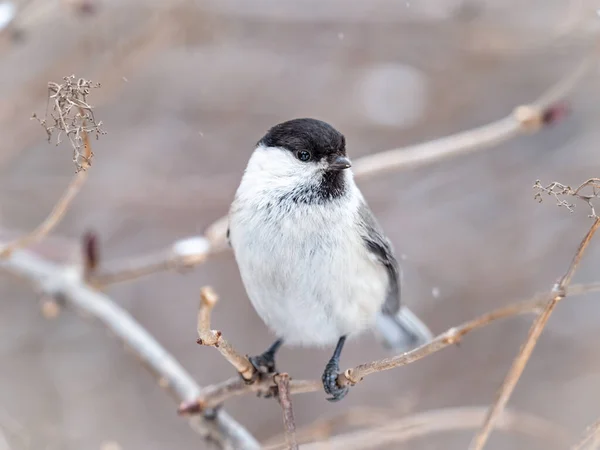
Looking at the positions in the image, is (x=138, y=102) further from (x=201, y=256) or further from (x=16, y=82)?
(x=201, y=256)

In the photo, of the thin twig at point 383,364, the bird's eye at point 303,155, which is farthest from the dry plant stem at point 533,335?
the bird's eye at point 303,155

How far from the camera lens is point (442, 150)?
2303mm

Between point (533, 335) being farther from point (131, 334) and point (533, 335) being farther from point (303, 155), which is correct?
point (131, 334)

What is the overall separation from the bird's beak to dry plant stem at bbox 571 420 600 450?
0.99 metres

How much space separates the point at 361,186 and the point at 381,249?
1584mm

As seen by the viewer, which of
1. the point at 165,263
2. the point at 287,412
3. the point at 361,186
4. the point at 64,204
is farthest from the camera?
the point at 361,186

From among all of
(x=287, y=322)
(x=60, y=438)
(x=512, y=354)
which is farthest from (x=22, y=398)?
(x=512, y=354)

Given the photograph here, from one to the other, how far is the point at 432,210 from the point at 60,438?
2.32m

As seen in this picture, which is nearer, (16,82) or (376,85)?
(16,82)

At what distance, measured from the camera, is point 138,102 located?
12.8 ft

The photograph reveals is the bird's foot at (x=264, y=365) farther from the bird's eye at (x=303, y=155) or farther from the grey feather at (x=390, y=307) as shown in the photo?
the bird's eye at (x=303, y=155)

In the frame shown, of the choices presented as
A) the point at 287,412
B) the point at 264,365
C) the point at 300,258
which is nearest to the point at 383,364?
the point at 287,412

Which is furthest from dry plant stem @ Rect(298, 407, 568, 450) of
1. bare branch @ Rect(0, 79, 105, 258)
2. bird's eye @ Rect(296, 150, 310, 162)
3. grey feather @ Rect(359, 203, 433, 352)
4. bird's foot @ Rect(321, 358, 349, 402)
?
bare branch @ Rect(0, 79, 105, 258)

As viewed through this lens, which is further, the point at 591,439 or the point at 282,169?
the point at 282,169
